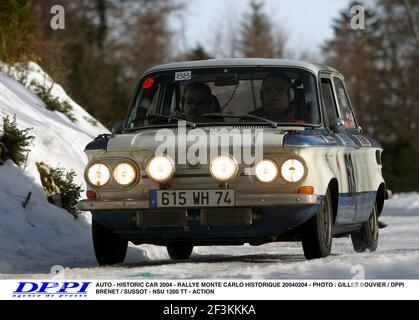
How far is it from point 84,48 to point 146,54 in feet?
45.4

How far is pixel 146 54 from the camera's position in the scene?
2370 inches

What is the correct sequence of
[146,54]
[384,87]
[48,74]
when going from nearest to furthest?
[48,74] < [146,54] < [384,87]

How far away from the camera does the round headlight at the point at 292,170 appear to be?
8.70m

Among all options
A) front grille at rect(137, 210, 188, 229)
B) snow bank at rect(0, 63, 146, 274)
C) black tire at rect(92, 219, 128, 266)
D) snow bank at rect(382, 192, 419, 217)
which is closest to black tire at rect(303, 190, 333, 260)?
front grille at rect(137, 210, 188, 229)

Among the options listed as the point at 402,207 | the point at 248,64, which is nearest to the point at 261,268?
the point at 248,64

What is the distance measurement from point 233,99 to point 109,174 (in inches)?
65.1

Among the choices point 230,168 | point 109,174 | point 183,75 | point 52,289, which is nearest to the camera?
point 52,289

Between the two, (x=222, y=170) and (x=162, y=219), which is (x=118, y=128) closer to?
(x=162, y=219)

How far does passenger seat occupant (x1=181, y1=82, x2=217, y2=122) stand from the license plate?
1335mm

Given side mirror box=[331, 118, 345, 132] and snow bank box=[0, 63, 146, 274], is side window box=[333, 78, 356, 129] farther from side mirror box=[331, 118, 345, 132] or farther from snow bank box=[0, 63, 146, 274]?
snow bank box=[0, 63, 146, 274]

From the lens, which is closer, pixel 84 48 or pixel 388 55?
pixel 84 48

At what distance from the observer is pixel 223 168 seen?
8.62 meters
